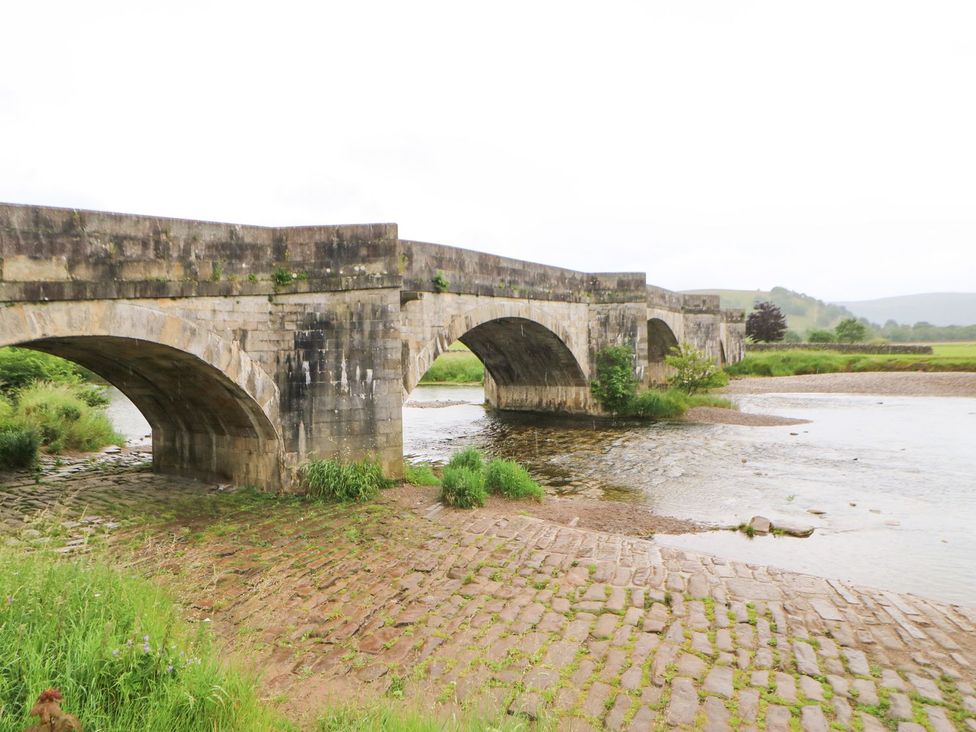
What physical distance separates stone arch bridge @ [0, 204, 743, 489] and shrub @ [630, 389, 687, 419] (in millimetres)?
8420

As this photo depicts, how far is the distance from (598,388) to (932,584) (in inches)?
521

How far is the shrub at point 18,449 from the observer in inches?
430

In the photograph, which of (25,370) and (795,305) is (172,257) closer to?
(25,370)

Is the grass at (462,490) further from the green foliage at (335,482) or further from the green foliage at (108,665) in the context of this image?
the green foliage at (108,665)

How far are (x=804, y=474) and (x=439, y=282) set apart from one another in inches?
292

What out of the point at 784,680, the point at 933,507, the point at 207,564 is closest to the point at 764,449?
the point at 933,507

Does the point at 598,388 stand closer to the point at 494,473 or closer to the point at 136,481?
the point at 494,473

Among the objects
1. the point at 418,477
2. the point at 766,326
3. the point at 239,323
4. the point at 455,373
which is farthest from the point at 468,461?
the point at 766,326

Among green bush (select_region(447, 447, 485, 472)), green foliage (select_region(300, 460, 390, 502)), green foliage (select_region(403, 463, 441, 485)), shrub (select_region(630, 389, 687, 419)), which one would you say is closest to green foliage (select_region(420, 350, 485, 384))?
shrub (select_region(630, 389, 687, 419))

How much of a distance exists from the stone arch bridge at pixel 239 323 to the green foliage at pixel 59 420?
10.9ft

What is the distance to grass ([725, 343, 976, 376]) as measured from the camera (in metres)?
29.3

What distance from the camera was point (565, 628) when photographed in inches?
196

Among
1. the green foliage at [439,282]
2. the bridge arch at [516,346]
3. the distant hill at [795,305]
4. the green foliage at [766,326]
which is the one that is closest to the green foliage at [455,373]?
the bridge arch at [516,346]

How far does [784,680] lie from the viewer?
432 centimetres
